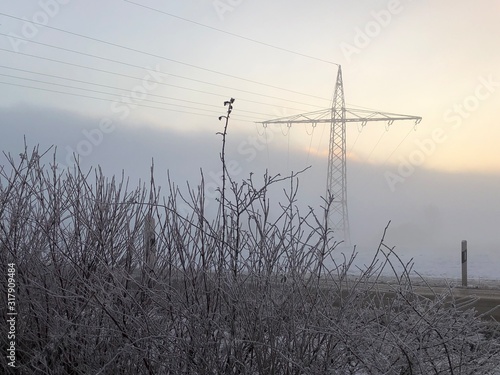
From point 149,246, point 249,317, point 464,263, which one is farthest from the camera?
point 464,263

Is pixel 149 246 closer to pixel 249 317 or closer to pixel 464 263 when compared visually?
pixel 249 317

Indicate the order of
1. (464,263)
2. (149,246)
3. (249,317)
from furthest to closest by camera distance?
(464,263) → (149,246) → (249,317)

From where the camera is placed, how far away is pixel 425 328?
343 cm

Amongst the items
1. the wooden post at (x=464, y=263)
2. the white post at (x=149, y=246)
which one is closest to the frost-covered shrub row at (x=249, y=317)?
the white post at (x=149, y=246)

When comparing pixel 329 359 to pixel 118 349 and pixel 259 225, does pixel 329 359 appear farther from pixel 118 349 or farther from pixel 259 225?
pixel 118 349

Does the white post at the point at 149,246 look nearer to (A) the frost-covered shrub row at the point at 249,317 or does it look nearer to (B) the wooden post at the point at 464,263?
(A) the frost-covered shrub row at the point at 249,317

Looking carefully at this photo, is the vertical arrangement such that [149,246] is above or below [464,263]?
below

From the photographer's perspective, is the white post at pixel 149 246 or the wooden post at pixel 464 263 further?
the wooden post at pixel 464 263

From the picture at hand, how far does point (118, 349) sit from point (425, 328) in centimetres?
183

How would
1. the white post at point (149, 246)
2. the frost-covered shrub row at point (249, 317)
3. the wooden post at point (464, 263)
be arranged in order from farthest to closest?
the wooden post at point (464, 263) < the white post at point (149, 246) < the frost-covered shrub row at point (249, 317)

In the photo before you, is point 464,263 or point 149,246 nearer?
point 149,246

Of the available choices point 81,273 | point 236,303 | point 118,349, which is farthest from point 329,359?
point 81,273

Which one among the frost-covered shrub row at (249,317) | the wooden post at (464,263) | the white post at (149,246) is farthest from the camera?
the wooden post at (464,263)

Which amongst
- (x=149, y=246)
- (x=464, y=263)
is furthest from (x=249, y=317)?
(x=464, y=263)
